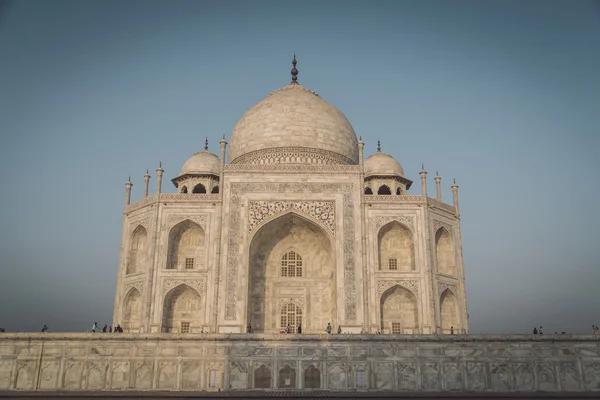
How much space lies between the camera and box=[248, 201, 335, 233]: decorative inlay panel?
22.6 m

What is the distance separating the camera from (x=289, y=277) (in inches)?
922

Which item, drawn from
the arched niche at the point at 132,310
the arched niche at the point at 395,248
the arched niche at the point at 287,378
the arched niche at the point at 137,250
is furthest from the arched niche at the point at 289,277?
the arched niche at the point at 287,378

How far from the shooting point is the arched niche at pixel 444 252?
23609 mm

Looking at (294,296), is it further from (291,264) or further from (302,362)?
(302,362)

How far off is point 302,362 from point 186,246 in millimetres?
8625

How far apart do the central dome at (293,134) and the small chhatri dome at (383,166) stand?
42.1 inches

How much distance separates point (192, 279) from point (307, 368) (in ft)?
23.6

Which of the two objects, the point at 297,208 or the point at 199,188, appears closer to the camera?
the point at 297,208

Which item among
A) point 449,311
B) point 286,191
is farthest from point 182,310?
point 449,311

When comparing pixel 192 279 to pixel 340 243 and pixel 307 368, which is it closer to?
pixel 340 243

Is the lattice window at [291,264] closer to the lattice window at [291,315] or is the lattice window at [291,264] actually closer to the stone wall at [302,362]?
the lattice window at [291,315]

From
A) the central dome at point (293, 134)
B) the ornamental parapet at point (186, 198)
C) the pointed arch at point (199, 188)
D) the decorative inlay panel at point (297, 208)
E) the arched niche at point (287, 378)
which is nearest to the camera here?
the arched niche at point (287, 378)

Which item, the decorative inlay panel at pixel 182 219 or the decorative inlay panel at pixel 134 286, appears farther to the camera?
the decorative inlay panel at pixel 182 219

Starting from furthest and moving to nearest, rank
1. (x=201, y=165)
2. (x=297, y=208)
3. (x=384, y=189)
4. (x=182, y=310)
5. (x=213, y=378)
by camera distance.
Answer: (x=384, y=189) → (x=201, y=165) → (x=297, y=208) → (x=182, y=310) → (x=213, y=378)
